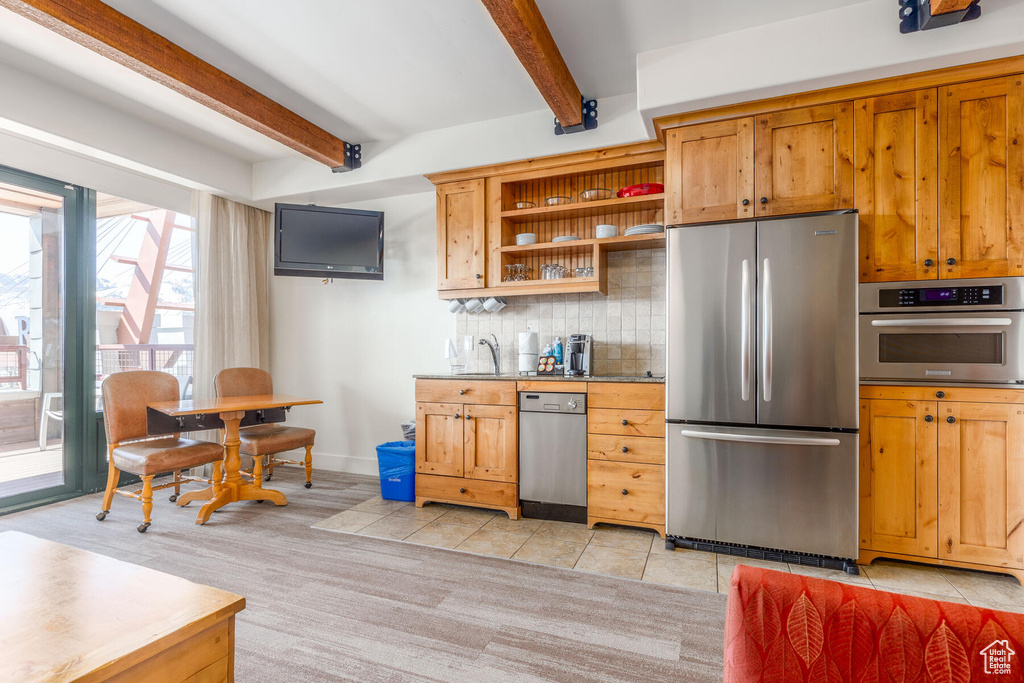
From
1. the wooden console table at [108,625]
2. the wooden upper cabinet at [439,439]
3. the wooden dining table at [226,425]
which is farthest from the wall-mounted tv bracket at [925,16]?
the wooden dining table at [226,425]

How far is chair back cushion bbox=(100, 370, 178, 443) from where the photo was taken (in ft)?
10.9

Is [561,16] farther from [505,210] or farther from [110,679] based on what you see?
[110,679]

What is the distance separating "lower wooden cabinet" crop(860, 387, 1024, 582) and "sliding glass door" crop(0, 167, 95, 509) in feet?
17.3

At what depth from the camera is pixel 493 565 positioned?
264 cm

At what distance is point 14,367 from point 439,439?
299 centimetres

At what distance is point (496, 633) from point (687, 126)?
9.35 feet

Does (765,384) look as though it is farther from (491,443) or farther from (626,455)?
(491,443)

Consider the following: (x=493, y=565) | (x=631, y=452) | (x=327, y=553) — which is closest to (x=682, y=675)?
(x=493, y=565)

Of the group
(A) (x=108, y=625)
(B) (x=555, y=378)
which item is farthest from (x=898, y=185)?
(A) (x=108, y=625)

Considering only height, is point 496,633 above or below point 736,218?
below

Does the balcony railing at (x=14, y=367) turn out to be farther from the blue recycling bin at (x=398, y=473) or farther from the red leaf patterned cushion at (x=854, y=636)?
the red leaf patterned cushion at (x=854, y=636)

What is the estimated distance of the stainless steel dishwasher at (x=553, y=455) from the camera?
3.23 metres

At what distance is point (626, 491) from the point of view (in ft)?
10.2

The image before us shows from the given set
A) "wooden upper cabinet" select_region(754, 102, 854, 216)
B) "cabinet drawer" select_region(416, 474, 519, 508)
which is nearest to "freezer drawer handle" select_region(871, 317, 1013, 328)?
"wooden upper cabinet" select_region(754, 102, 854, 216)
